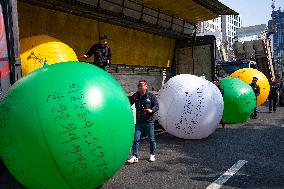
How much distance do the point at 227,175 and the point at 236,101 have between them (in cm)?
524

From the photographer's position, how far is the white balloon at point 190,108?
7625mm

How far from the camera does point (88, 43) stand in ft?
40.5

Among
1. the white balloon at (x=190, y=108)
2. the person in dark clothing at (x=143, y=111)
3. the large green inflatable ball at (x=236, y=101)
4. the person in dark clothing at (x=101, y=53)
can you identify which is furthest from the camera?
the large green inflatable ball at (x=236, y=101)

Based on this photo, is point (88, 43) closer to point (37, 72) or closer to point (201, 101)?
point (201, 101)

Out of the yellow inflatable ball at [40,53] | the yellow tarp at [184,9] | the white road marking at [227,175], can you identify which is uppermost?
the yellow tarp at [184,9]

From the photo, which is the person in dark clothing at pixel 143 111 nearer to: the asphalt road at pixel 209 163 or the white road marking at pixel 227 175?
the asphalt road at pixel 209 163

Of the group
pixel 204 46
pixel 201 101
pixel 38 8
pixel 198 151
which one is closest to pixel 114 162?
pixel 198 151

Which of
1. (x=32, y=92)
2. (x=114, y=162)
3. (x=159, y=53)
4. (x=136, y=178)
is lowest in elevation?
(x=136, y=178)

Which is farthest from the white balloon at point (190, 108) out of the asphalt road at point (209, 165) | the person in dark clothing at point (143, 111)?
the person in dark clothing at point (143, 111)

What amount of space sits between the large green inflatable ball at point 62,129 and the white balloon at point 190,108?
3897 mm

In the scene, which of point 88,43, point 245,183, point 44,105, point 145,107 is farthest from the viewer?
point 88,43

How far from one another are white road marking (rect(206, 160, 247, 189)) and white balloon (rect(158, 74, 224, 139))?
5.70ft

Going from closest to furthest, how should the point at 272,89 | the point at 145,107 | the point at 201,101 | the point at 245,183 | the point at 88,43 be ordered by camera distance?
the point at 245,183 < the point at 145,107 < the point at 201,101 < the point at 88,43 < the point at 272,89

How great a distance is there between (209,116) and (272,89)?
958 centimetres
